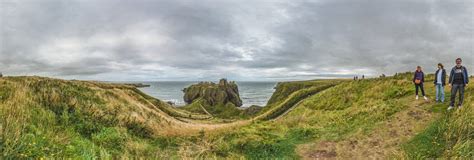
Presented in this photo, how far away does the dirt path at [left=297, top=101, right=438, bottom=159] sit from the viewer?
33.7 ft

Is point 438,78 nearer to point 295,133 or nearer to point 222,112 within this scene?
point 295,133

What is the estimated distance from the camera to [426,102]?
599 inches

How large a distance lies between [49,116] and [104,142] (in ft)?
7.15

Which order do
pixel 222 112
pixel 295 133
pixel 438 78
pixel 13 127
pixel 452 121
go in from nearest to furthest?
pixel 13 127 < pixel 452 121 < pixel 295 133 < pixel 438 78 < pixel 222 112

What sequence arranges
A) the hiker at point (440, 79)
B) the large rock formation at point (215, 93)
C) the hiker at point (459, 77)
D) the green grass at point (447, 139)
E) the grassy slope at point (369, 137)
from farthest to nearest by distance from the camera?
the large rock formation at point (215, 93)
the hiker at point (440, 79)
the hiker at point (459, 77)
the grassy slope at point (369, 137)
the green grass at point (447, 139)

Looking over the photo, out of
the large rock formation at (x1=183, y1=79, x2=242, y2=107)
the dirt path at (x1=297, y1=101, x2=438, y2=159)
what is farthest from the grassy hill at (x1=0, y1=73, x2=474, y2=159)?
the large rock formation at (x1=183, y1=79, x2=242, y2=107)

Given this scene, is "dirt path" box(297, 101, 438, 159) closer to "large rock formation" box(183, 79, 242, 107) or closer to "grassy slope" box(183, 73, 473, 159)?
"grassy slope" box(183, 73, 473, 159)

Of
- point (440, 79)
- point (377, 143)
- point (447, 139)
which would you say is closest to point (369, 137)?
point (377, 143)

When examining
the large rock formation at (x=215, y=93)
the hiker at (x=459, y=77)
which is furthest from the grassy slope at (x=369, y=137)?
the large rock formation at (x=215, y=93)

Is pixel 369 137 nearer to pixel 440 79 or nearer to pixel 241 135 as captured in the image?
pixel 241 135

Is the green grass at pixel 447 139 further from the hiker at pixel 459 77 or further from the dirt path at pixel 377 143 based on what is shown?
the hiker at pixel 459 77

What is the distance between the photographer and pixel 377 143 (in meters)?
11.1

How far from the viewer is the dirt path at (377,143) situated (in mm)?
10281

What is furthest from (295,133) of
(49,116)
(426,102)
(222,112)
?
(222,112)
